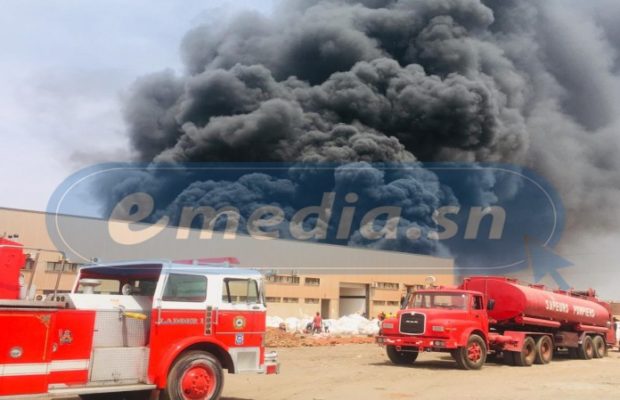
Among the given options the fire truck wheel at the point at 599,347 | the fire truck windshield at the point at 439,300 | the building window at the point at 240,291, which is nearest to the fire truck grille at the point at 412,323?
the fire truck windshield at the point at 439,300

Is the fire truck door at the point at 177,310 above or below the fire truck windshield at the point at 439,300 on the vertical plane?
below

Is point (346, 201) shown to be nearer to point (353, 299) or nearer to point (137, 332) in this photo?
point (353, 299)

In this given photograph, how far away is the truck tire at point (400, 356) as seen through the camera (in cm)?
1458

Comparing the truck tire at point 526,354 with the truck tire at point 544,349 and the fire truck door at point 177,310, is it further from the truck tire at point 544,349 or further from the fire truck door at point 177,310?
the fire truck door at point 177,310

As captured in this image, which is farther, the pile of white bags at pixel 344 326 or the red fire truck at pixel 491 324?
the pile of white bags at pixel 344 326

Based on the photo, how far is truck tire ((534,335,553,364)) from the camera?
1591 centimetres

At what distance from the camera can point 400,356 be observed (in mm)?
14695

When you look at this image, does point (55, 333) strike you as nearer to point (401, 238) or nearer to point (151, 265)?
point (151, 265)

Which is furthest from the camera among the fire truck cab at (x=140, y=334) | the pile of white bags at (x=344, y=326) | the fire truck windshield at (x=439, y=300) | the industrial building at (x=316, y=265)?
the pile of white bags at (x=344, y=326)

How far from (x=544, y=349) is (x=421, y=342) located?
489 centimetres

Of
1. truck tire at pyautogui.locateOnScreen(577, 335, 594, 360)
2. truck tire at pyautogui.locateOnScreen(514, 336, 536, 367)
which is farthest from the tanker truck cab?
truck tire at pyautogui.locateOnScreen(577, 335, 594, 360)

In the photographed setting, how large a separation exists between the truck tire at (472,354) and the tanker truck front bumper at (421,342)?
0.35 meters

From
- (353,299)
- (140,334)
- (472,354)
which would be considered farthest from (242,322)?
(353,299)

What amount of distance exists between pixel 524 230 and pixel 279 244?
54.0ft
